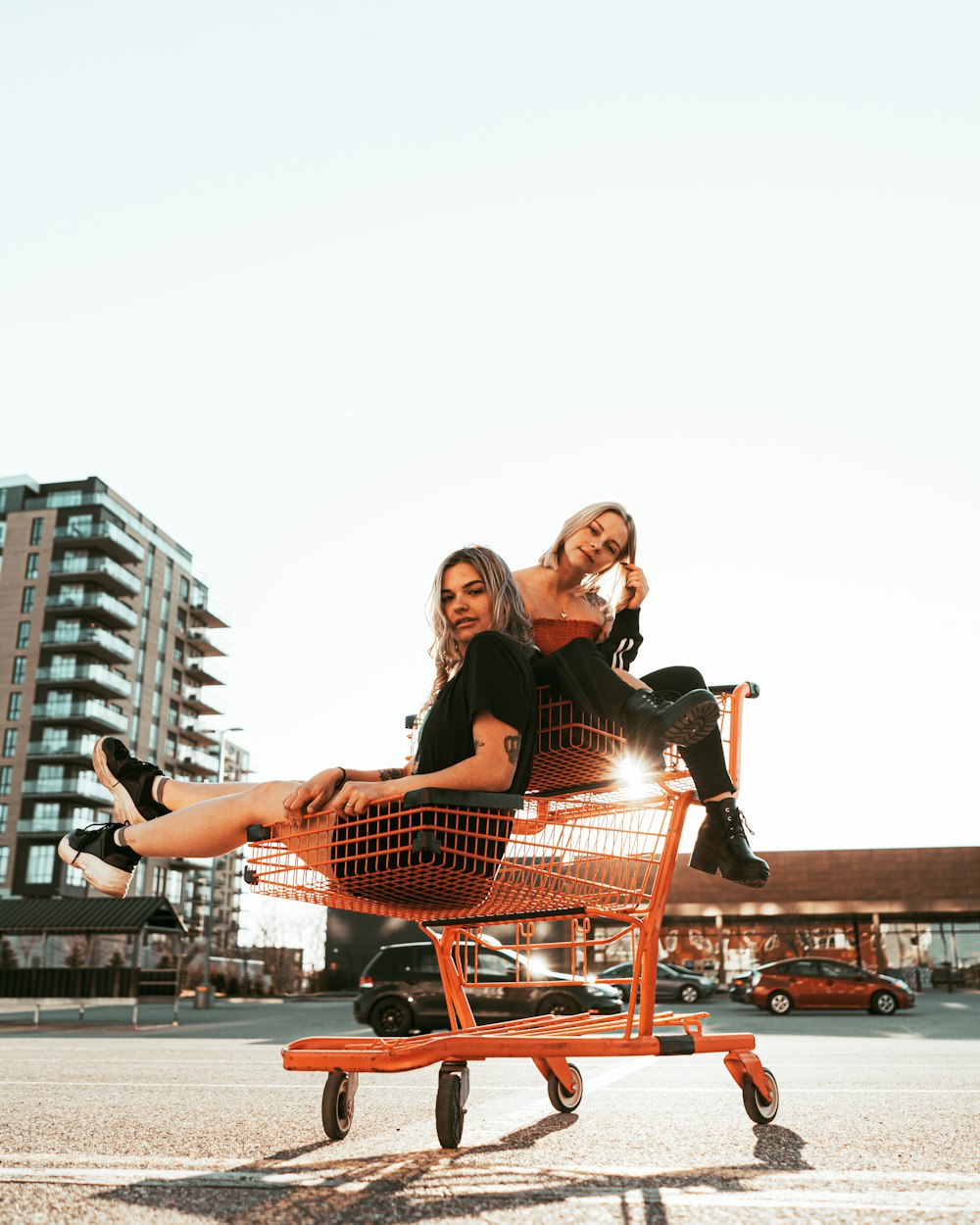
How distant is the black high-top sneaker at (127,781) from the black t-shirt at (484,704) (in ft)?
2.72

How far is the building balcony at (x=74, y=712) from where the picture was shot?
6359 centimetres

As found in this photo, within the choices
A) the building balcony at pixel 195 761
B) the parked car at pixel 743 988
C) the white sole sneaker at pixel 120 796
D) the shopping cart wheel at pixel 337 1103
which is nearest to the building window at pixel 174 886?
the building balcony at pixel 195 761

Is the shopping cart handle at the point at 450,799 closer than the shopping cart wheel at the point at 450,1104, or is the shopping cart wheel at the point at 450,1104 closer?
the shopping cart handle at the point at 450,799

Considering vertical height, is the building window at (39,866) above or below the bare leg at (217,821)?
above

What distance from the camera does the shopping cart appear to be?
119 inches

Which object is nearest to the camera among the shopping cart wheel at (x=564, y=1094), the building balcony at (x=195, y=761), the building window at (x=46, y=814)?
the shopping cart wheel at (x=564, y=1094)

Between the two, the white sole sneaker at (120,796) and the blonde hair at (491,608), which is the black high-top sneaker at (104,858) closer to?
the white sole sneaker at (120,796)

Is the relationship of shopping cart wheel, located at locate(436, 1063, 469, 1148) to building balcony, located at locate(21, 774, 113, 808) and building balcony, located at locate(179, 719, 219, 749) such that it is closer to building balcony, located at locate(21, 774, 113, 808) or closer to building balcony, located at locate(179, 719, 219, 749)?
building balcony, located at locate(21, 774, 113, 808)

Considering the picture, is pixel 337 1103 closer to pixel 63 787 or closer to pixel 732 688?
pixel 732 688

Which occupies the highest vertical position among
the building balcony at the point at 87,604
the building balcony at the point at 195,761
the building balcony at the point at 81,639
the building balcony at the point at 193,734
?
the building balcony at the point at 87,604

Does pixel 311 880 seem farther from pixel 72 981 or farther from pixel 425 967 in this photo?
pixel 72 981

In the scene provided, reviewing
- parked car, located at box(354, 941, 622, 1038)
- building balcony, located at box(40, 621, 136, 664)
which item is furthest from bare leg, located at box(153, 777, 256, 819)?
building balcony, located at box(40, 621, 136, 664)

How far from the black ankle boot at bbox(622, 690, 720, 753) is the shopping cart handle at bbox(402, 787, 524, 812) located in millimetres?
502

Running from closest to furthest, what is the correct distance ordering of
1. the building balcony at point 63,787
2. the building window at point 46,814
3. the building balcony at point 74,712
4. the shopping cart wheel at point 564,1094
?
1. the shopping cart wheel at point 564,1094
2. the building balcony at point 63,787
3. the building window at point 46,814
4. the building balcony at point 74,712
